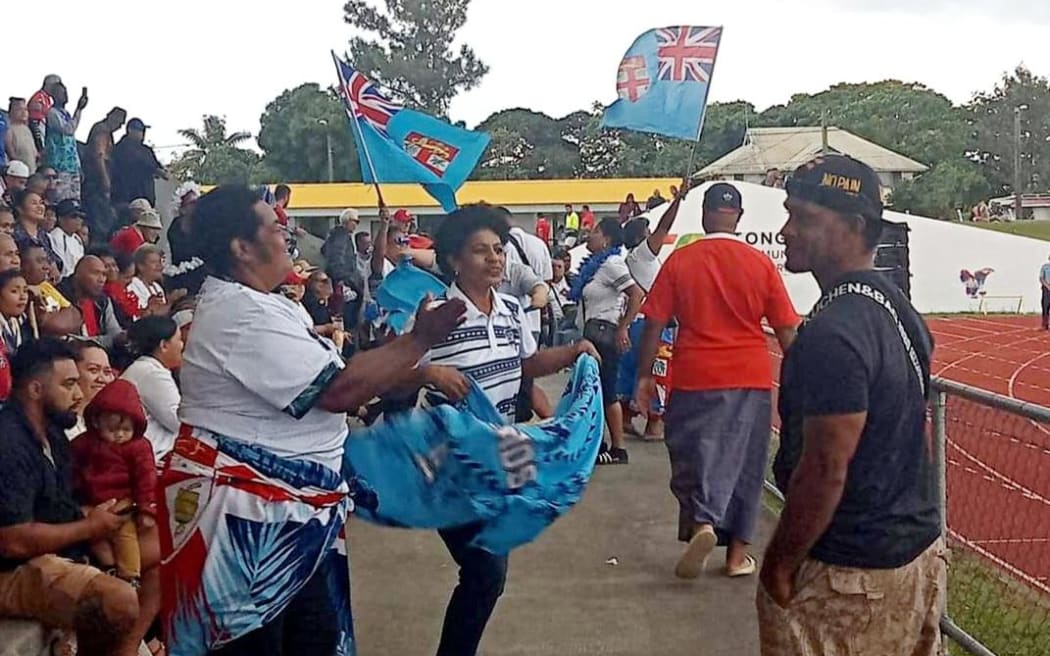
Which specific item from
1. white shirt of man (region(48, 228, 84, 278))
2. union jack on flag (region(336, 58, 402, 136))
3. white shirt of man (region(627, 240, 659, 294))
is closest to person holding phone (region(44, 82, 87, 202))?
white shirt of man (region(48, 228, 84, 278))

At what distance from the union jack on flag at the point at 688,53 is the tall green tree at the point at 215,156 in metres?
42.4

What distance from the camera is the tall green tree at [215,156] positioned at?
51125 millimetres

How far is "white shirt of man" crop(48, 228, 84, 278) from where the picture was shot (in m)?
9.52

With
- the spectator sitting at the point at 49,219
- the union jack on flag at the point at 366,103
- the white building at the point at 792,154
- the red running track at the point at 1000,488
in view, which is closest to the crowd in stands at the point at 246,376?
the spectator sitting at the point at 49,219

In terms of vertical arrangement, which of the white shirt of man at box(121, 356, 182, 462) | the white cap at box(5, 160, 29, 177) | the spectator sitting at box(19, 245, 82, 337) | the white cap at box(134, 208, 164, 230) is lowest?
the white shirt of man at box(121, 356, 182, 462)

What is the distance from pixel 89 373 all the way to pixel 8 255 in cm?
211

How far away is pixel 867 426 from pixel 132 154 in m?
12.0

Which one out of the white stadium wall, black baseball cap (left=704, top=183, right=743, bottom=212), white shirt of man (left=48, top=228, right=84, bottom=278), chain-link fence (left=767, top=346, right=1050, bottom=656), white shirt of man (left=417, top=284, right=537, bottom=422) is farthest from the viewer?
the white stadium wall

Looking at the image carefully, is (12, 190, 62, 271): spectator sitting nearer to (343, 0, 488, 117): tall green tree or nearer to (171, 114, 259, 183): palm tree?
(171, 114, 259, 183): palm tree

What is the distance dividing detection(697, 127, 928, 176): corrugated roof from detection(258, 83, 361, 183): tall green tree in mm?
15964

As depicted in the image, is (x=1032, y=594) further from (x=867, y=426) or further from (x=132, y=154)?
(x=132, y=154)

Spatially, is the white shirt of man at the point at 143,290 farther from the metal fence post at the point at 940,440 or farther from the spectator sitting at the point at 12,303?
the metal fence post at the point at 940,440

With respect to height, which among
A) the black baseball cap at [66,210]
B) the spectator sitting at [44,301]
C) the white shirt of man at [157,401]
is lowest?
the white shirt of man at [157,401]

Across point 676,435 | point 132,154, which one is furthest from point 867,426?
point 132,154
